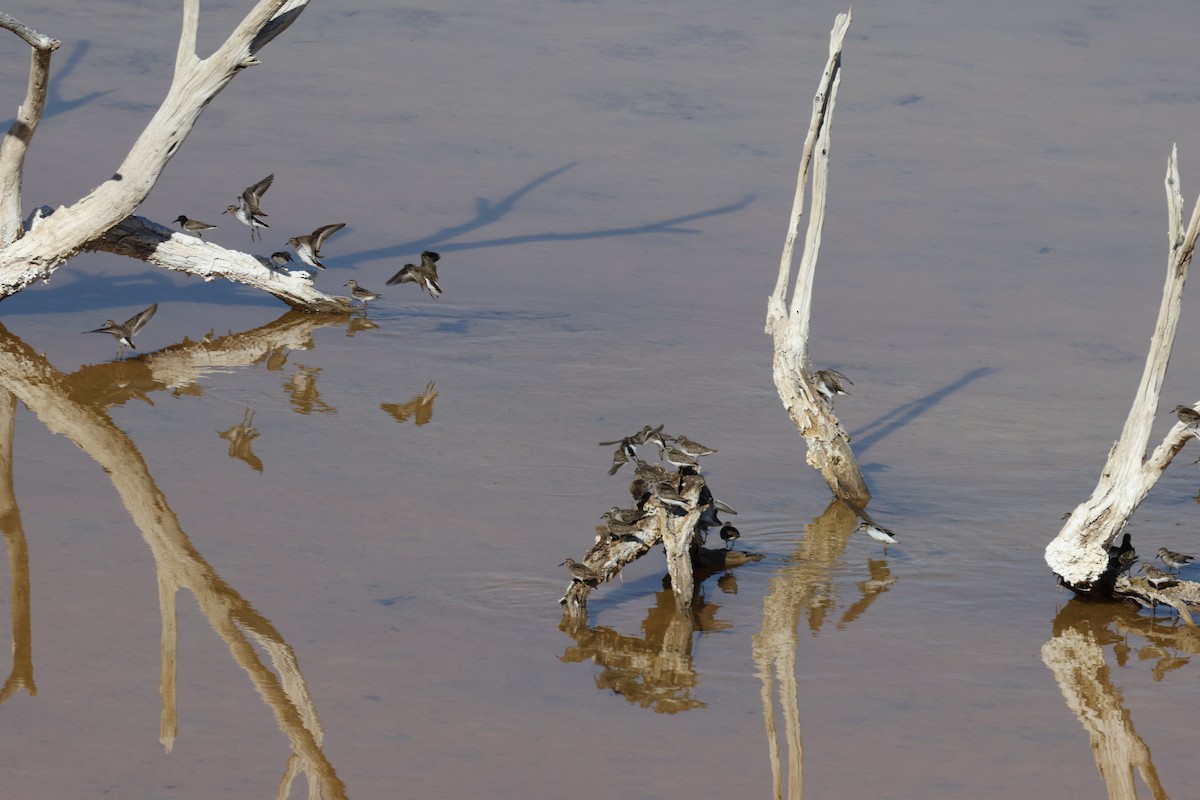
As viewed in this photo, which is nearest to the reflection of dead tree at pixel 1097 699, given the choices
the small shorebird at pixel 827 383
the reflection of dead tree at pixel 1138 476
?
the reflection of dead tree at pixel 1138 476

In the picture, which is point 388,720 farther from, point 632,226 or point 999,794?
point 632,226

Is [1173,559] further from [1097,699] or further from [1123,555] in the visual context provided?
[1097,699]

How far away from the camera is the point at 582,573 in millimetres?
7812

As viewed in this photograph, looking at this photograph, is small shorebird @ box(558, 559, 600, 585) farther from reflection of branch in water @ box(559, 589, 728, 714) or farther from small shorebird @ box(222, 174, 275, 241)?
small shorebird @ box(222, 174, 275, 241)

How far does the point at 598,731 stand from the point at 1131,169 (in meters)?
14.1

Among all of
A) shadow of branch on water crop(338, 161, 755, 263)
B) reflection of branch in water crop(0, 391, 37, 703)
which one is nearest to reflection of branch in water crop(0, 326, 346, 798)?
reflection of branch in water crop(0, 391, 37, 703)

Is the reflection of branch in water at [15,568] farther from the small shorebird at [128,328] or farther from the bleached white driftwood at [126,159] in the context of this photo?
the bleached white driftwood at [126,159]

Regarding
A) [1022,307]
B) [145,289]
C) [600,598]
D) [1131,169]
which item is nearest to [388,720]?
[600,598]

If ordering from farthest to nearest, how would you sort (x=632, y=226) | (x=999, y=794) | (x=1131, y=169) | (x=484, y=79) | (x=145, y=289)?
(x=484, y=79), (x=1131, y=169), (x=632, y=226), (x=145, y=289), (x=999, y=794)

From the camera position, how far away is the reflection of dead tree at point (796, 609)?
6926 mm

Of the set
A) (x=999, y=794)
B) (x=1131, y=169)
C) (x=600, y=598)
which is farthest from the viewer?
(x=1131, y=169)

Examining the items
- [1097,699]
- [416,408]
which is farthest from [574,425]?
[1097,699]

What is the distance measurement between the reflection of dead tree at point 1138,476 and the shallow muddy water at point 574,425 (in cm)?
23

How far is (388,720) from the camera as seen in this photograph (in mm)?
6898
